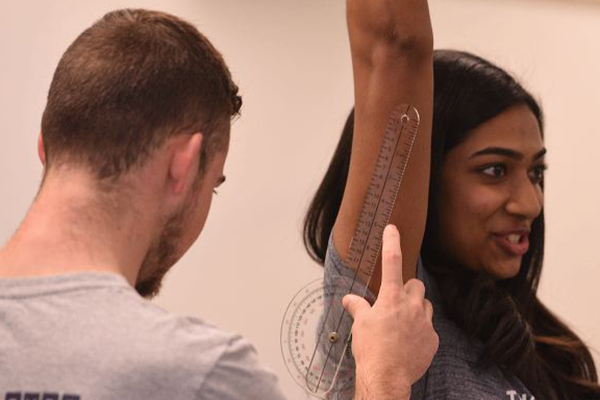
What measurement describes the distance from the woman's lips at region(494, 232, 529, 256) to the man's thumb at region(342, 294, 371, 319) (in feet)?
1.18

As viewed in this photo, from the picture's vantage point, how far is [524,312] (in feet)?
5.13

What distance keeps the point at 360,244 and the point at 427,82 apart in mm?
250

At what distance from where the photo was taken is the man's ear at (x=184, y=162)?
0.92 meters

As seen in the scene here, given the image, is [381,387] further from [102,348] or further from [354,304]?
[102,348]

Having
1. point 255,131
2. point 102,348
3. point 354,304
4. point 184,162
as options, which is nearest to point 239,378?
point 102,348

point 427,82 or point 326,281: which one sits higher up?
point 427,82

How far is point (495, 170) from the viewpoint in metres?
1.39

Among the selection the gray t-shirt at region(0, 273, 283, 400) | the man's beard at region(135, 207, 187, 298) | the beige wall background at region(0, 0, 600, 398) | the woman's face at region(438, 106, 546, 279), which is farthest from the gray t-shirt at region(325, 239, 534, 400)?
the beige wall background at region(0, 0, 600, 398)

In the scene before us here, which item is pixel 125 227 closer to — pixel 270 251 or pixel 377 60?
pixel 377 60

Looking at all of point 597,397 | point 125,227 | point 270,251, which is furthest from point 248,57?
point 125,227

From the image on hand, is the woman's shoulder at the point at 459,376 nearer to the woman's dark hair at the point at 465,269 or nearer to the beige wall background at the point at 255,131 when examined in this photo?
the woman's dark hair at the point at 465,269

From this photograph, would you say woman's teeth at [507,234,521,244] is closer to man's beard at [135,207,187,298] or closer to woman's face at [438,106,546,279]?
woman's face at [438,106,546,279]

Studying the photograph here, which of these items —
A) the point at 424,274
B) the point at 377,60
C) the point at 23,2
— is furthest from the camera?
the point at 23,2

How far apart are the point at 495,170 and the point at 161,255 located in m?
0.66
